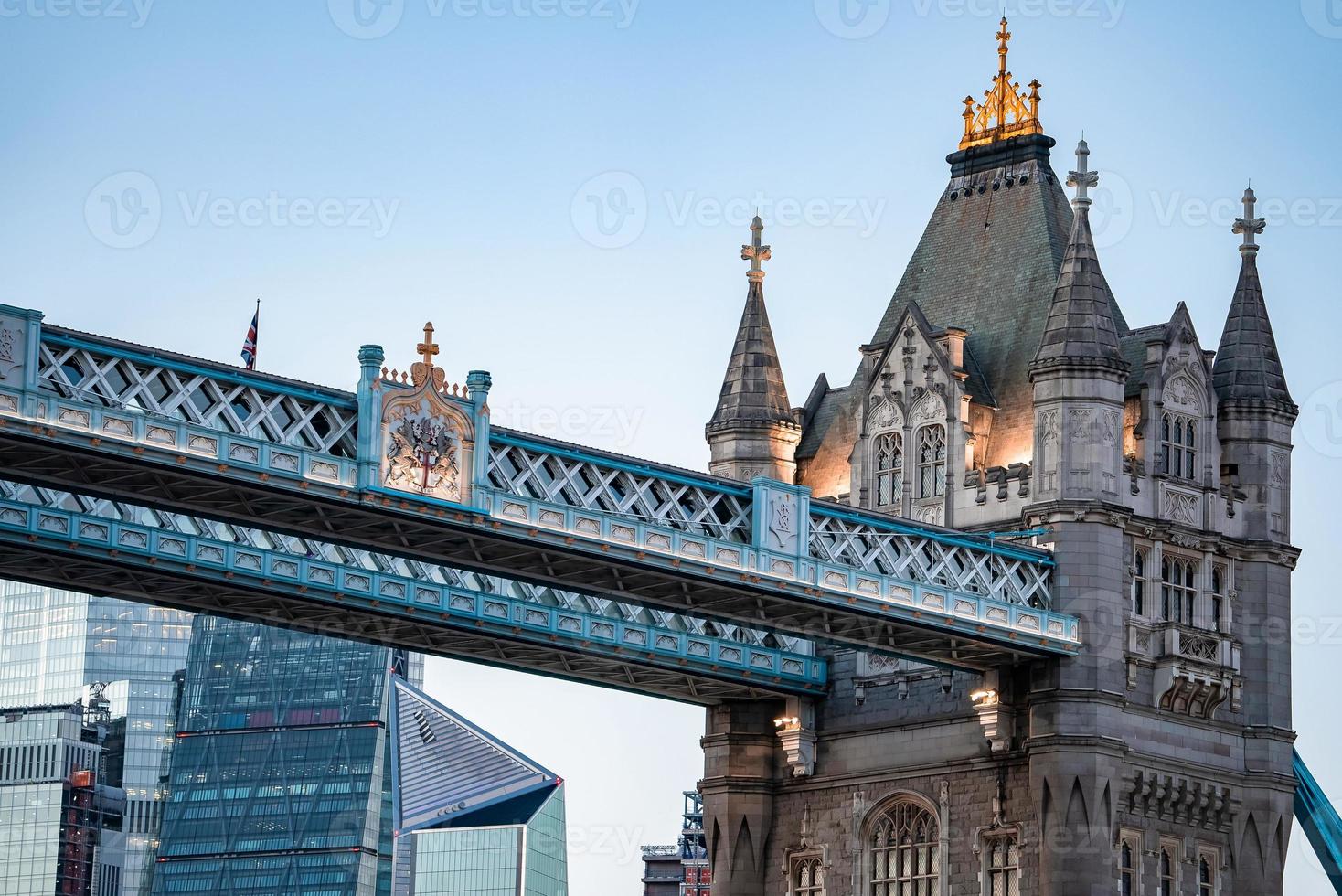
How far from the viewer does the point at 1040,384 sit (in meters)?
79.5

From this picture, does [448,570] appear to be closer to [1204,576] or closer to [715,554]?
[715,554]

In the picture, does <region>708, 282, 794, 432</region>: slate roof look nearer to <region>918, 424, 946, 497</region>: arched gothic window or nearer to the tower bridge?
the tower bridge

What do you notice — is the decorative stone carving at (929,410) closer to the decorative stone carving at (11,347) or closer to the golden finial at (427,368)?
the golden finial at (427,368)

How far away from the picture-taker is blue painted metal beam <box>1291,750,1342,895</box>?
85.5 metres

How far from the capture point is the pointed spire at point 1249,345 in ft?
275

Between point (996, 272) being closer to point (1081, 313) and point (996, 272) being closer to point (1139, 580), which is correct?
point (1081, 313)

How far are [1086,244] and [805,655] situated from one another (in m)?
15.0

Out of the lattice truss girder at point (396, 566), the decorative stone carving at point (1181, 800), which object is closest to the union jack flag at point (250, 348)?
the lattice truss girder at point (396, 566)

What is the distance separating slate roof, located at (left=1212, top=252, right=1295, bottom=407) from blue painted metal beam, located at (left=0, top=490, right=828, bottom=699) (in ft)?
49.7

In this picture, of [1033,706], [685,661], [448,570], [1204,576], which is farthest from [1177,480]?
[448,570]

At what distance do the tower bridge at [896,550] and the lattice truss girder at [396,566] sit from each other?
16 centimetres

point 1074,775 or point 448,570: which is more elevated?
point 448,570

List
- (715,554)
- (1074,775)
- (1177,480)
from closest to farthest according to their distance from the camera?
(715,554), (1074,775), (1177,480)

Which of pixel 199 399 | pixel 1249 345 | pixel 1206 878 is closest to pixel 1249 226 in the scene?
pixel 1249 345
